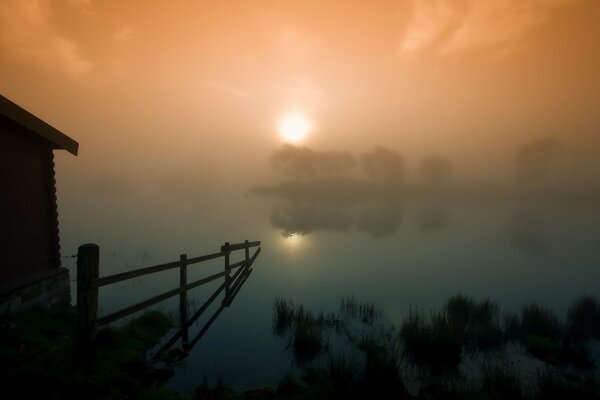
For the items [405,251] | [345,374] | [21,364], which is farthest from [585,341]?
[405,251]

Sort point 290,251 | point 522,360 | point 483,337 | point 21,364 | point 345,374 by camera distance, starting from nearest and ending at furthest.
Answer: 1. point 21,364
2. point 345,374
3. point 522,360
4. point 483,337
5. point 290,251

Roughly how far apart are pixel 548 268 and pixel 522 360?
693 inches

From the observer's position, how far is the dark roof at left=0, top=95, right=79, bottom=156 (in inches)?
320

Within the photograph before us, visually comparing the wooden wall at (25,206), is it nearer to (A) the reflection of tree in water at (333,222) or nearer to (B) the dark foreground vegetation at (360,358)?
(B) the dark foreground vegetation at (360,358)

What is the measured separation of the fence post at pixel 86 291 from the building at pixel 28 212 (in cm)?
312

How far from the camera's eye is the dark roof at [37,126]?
8.12 meters

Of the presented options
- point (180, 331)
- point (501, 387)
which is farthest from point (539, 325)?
point (180, 331)

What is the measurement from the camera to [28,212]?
947 cm

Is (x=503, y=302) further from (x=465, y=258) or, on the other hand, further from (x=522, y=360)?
(x=465, y=258)

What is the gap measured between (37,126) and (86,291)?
19.8ft

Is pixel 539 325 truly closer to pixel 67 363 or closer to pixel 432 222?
pixel 67 363

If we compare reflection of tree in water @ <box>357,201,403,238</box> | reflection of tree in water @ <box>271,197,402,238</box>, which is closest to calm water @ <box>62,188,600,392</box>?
reflection of tree in water @ <box>357,201,403,238</box>

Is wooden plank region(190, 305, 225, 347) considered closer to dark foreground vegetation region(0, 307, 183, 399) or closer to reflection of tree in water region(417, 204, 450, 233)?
dark foreground vegetation region(0, 307, 183, 399)

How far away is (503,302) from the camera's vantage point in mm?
13945
